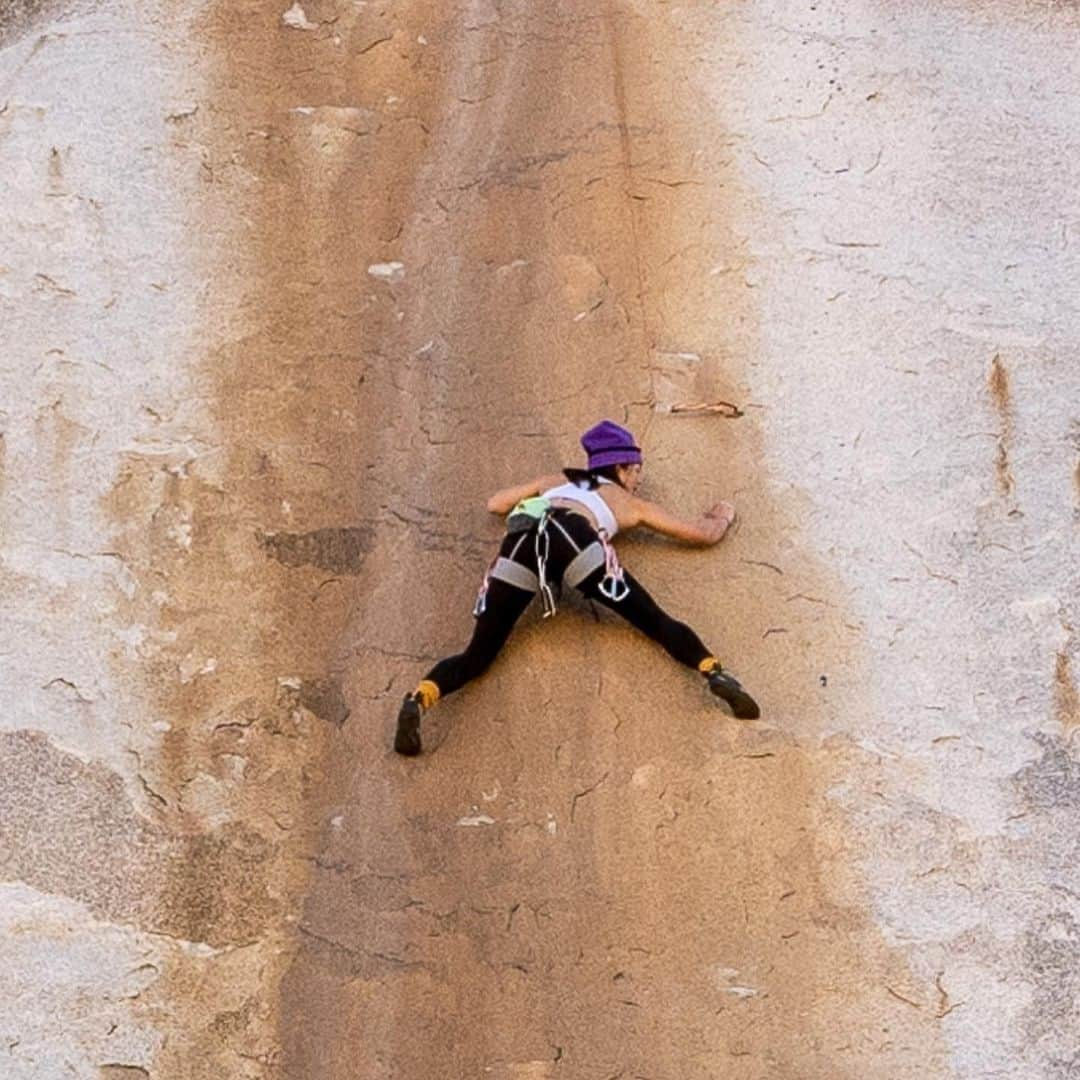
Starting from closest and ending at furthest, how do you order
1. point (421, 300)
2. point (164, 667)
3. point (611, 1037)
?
point (611, 1037), point (164, 667), point (421, 300)

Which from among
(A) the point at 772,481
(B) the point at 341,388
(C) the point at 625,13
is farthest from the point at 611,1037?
(C) the point at 625,13

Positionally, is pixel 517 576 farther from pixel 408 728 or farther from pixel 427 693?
pixel 408 728

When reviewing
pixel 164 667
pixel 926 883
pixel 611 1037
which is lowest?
pixel 611 1037

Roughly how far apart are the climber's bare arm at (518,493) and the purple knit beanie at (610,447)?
16cm

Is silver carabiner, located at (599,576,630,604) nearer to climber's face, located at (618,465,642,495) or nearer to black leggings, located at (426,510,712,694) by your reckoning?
black leggings, located at (426,510,712,694)

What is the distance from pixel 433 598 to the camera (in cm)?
688

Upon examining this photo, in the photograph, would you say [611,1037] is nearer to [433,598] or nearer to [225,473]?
[433,598]

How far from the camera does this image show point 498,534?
699 cm

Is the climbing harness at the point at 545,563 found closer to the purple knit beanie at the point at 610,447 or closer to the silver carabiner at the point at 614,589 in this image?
the silver carabiner at the point at 614,589

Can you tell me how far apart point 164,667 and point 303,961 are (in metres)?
1.21

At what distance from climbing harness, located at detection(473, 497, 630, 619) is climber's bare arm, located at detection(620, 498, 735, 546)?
233 millimetres

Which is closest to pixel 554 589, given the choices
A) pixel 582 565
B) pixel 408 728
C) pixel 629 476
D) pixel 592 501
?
pixel 582 565

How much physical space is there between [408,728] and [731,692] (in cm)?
110

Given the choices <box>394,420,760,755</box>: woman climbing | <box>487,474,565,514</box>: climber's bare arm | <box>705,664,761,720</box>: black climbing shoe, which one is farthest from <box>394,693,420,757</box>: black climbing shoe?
<box>705,664,761,720</box>: black climbing shoe
